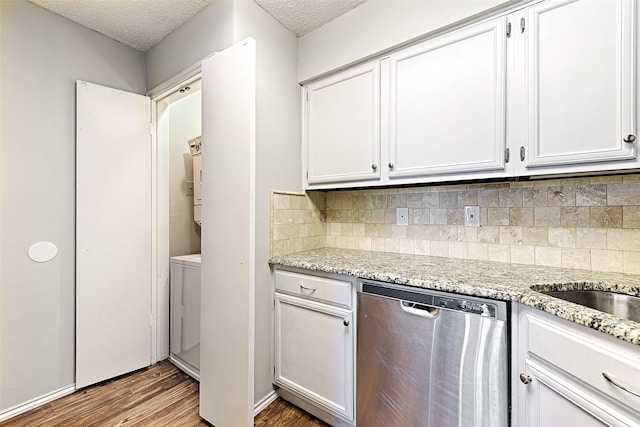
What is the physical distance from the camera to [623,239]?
4.24 ft

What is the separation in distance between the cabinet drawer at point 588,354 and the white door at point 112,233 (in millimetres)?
2424

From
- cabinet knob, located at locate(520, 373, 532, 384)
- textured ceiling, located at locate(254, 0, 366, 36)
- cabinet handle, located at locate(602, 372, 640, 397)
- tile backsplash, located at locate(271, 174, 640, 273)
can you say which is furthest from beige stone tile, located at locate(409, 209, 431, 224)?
textured ceiling, located at locate(254, 0, 366, 36)

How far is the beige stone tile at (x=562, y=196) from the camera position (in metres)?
1.41

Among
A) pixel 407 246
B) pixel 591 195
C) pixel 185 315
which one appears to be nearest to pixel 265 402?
pixel 185 315

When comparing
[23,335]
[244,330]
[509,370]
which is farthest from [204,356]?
[509,370]

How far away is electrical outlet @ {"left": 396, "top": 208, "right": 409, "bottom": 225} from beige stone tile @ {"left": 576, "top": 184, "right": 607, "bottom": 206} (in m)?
0.85

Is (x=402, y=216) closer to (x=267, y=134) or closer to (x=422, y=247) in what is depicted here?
(x=422, y=247)

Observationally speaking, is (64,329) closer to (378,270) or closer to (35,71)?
(35,71)

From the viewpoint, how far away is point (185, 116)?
2705mm

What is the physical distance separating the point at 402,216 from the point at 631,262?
3.52 feet

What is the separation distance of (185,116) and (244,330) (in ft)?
7.02

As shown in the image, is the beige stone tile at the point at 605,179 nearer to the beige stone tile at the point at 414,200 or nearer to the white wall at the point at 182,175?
the beige stone tile at the point at 414,200

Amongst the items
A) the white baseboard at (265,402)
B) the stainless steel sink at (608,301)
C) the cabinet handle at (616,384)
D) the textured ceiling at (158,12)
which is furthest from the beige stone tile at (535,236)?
the white baseboard at (265,402)

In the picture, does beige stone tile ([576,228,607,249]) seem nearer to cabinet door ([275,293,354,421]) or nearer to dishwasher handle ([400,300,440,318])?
dishwasher handle ([400,300,440,318])
